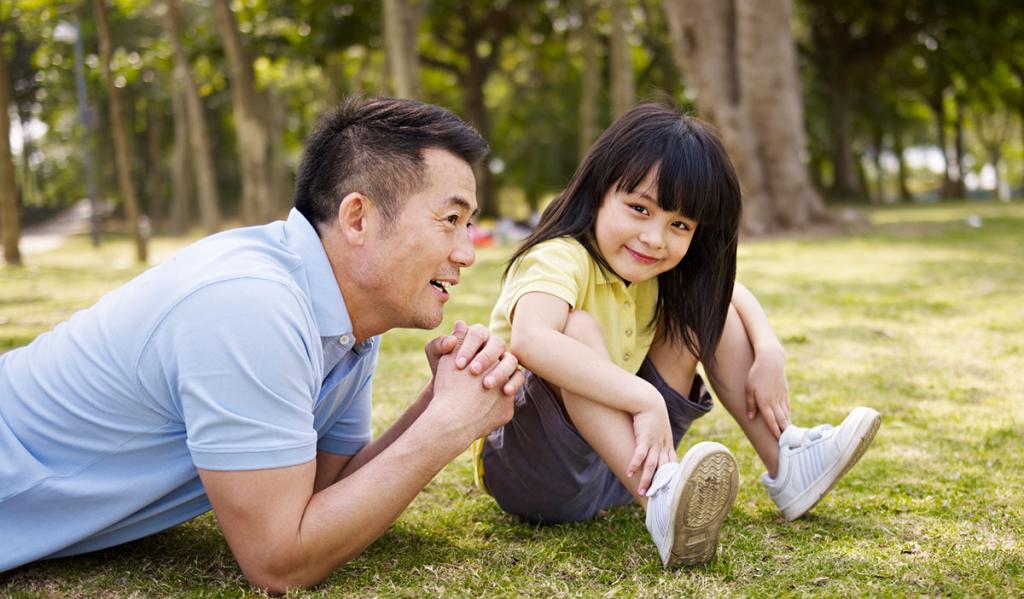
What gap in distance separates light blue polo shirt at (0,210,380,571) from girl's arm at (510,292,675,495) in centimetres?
44

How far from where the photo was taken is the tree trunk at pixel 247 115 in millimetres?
13523

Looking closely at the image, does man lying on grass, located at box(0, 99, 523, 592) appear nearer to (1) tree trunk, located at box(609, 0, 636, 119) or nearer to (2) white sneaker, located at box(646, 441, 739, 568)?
(2) white sneaker, located at box(646, 441, 739, 568)

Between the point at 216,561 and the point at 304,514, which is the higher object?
the point at 304,514

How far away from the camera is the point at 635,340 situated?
2.77m

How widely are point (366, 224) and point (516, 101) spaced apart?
25.5m

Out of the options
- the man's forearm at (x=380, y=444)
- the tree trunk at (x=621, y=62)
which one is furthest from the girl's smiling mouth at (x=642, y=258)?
the tree trunk at (x=621, y=62)

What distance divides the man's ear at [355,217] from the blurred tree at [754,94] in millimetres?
10710

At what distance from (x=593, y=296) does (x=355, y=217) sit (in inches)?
29.7

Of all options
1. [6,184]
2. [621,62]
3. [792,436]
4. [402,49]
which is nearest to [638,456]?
[792,436]

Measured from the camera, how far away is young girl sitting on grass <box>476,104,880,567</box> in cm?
246

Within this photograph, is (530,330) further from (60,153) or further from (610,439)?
(60,153)

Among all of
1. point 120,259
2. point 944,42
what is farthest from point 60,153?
point 944,42

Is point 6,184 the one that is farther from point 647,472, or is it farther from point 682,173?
point 647,472

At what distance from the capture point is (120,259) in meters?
16.1
